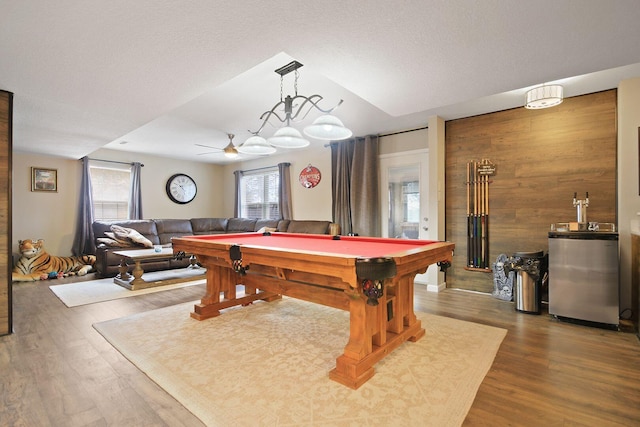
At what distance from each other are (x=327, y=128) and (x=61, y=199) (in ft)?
20.1

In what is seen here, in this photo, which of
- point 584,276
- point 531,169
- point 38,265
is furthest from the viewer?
point 38,265

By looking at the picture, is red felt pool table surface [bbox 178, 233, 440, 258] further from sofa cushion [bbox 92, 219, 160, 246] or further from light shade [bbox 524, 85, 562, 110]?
sofa cushion [bbox 92, 219, 160, 246]

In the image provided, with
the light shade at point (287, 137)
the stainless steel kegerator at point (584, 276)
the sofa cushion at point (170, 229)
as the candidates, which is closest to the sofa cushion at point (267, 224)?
the sofa cushion at point (170, 229)

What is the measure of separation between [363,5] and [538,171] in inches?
129

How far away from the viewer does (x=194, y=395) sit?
1.71 meters

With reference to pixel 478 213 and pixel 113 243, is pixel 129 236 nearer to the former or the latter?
pixel 113 243

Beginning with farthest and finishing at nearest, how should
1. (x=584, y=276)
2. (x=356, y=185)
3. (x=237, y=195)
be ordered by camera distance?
(x=237, y=195)
(x=356, y=185)
(x=584, y=276)

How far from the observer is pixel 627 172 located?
292cm

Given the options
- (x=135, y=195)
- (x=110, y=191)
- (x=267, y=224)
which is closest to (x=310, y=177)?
(x=267, y=224)

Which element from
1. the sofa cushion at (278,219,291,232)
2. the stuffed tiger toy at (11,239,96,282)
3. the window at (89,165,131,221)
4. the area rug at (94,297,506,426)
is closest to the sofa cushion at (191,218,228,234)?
the window at (89,165,131,221)

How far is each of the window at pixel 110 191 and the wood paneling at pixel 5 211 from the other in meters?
3.92

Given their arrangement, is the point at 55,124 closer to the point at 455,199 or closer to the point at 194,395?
the point at 194,395

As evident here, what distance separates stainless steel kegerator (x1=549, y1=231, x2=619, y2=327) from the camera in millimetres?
2742

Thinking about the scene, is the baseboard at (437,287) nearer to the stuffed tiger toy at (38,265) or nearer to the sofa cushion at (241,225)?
the sofa cushion at (241,225)
